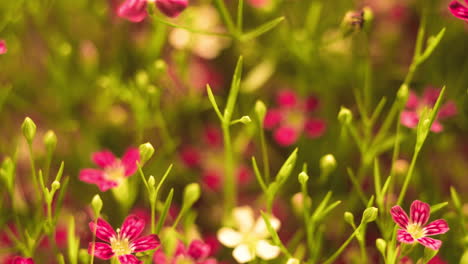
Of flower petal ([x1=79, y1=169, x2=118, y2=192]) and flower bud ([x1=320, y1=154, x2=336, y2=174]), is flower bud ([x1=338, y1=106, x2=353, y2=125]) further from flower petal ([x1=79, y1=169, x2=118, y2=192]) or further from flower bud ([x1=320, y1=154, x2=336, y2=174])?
flower petal ([x1=79, y1=169, x2=118, y2=192])

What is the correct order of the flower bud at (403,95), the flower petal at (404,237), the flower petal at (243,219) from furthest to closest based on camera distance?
the flower petal at (243,219)
the flower bud at (403,95)
the flower petal at (404,237)

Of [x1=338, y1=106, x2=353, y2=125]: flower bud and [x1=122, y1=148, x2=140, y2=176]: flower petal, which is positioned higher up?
[x1=338, y1=106, x2=353, y2=125]: flower bud

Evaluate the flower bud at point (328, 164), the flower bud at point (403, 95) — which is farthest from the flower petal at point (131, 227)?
the flower bud at point (403, 95)

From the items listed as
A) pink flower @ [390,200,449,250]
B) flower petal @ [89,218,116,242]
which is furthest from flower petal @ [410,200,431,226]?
flower petal @ [89,218,116,242]

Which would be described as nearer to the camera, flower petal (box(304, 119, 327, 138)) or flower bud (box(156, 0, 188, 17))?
flower bud (box(156, 0, 188, 17))

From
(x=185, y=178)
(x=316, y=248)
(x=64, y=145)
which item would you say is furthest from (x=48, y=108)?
(x=316, y=248)

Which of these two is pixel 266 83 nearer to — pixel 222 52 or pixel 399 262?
pixel 222 52

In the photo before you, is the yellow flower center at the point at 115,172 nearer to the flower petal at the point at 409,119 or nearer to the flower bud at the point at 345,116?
the flower bud at the point at 345,116
